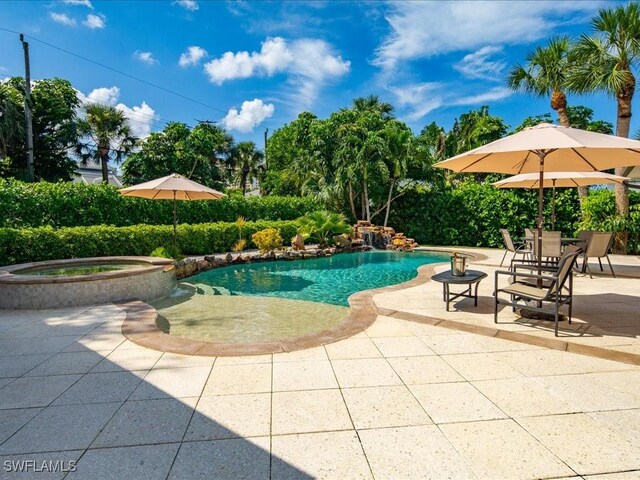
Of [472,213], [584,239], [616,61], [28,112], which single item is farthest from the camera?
[28,112]

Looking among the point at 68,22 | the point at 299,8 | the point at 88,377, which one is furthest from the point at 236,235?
the point at 88,377

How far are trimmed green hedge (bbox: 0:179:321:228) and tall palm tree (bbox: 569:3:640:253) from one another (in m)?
13.7

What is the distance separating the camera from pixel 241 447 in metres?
2.20

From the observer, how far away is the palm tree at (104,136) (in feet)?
81.8

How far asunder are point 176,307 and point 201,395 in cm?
389

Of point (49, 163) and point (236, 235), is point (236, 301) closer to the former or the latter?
point (236, 235)

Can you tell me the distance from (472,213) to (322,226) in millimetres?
6763

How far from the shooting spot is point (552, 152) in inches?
198

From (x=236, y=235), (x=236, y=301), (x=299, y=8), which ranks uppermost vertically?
(x=299, y=8)

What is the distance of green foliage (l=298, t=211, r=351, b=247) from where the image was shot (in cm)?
1454

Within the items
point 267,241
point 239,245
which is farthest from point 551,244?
point 239,245

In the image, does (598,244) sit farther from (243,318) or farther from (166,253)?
(166,253)

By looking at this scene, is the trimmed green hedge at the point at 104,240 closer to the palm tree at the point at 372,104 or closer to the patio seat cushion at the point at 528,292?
the patio seat cushion at the point at 528,292

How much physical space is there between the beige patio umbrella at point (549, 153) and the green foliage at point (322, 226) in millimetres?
9291
